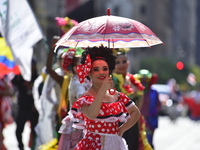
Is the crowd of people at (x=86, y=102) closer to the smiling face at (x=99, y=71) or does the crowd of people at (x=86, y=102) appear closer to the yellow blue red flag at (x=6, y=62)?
the smiling face at (x=99, y=71)

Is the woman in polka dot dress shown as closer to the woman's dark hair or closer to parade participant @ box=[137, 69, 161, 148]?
the woman's dark hair

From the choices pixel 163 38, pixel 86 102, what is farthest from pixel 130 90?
pixel 163 38

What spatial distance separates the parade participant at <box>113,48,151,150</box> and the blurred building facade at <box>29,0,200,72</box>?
30.5 m

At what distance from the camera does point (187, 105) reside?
113 feet

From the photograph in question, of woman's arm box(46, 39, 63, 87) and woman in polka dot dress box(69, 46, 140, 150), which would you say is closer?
woman in polka dot dress box(69, 46, 140, 150)

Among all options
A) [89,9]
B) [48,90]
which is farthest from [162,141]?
[89,9]

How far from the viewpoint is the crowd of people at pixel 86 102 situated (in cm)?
570

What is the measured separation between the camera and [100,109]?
564 cm

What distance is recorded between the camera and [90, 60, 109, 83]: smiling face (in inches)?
228

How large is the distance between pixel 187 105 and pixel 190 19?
91720 mm

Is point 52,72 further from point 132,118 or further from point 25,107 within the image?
point 132,118

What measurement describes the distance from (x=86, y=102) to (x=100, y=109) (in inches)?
6.0

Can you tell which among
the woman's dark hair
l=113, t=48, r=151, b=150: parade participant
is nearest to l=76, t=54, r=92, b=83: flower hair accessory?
the woman's dark hair

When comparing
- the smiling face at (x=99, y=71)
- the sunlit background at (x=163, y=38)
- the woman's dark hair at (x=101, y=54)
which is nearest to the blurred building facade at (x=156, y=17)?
the sunlit background at (x=163, y=38)
